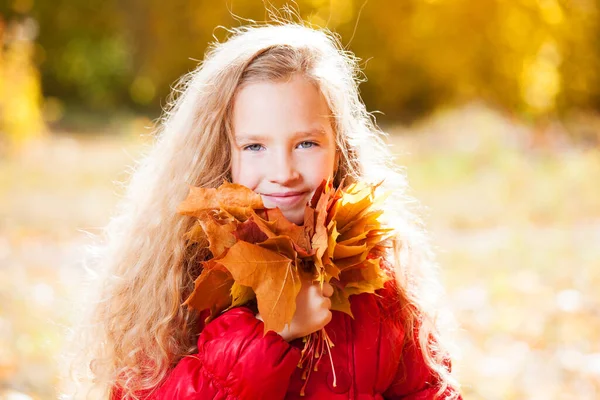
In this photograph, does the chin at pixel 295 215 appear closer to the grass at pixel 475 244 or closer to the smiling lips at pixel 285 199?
the smiling lips at pixel 285 199

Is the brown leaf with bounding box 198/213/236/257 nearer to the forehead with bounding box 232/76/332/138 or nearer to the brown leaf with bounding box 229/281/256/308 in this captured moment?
the brown leaf with bounding box 229/281/256/308

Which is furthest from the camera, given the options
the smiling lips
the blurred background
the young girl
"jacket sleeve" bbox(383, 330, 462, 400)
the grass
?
the blurred background

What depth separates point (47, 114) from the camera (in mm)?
11812

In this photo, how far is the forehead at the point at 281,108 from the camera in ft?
5.24

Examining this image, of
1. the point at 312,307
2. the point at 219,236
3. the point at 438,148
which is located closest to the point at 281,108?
the point at 219,236

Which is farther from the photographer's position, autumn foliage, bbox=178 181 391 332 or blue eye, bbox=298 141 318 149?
blue eye, bbox=298 141 318 149

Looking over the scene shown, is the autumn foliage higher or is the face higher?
the face

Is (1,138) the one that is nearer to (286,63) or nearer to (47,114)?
(47,114)

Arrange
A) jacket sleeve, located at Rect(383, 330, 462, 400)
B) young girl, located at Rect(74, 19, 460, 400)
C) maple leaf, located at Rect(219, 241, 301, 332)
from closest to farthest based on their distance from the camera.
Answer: maple leaf, located at Rect(219, 241, 301, 332), young girl, located at Rect(74, 19, 460, 400), jacket sleeve, located at Rect(383, 330, 462, 400)

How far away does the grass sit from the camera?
3361mm

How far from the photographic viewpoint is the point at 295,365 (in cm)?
150

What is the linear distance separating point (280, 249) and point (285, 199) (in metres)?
0.18

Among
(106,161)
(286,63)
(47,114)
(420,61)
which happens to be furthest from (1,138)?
(286,63)

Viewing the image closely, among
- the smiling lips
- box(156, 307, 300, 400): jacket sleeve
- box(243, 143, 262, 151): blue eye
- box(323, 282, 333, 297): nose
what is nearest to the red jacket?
box(156, 307, 300, 400): jacket sleeve
